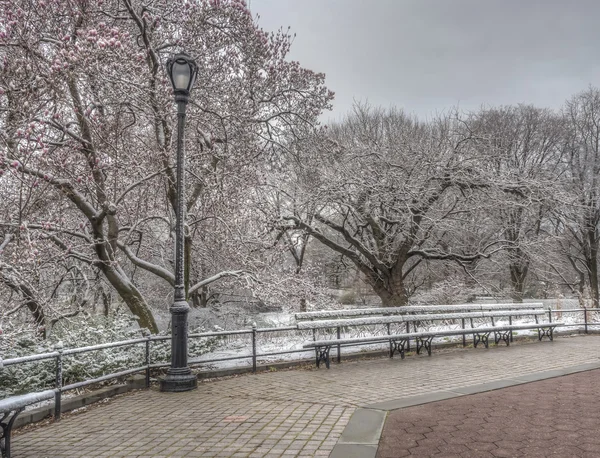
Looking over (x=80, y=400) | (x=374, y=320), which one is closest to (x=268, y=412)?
(x=80, y=400)

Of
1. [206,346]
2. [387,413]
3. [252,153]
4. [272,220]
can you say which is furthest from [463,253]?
[387,413]

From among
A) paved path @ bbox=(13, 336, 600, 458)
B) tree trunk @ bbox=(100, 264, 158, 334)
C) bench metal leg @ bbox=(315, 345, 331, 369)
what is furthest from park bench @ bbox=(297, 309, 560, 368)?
→ tree trunk @ bbox=(100, 264, 158, 334)

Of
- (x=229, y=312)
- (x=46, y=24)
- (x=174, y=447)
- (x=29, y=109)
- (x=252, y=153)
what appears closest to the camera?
(x=174, y=447)

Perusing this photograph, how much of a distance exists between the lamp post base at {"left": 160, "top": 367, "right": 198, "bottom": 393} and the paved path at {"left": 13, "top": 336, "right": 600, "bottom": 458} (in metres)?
0.19

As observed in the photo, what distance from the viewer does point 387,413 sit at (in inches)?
216

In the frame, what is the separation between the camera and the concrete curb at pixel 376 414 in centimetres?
425

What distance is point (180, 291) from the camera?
24.2 feet

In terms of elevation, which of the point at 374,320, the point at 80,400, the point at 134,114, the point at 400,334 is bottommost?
the point at 80,400

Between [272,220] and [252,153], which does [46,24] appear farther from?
[272,220]

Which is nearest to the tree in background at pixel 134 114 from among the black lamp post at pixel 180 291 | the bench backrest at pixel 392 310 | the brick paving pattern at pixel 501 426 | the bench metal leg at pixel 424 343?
the black lamp post at pixel 180 291

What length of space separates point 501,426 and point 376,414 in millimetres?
1290

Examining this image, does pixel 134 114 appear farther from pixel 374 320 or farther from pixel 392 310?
pixel 392 310

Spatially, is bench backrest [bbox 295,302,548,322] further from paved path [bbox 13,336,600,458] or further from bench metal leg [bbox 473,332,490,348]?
paved path [bbox 13,336,600,458]

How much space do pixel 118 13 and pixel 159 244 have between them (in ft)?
19.2
